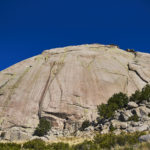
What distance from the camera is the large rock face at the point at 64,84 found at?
43.0m

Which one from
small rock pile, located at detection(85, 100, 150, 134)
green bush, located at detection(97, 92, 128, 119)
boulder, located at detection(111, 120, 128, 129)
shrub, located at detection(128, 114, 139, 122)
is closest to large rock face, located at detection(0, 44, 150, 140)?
green bush, located at detection(97, 92, 128, 119)

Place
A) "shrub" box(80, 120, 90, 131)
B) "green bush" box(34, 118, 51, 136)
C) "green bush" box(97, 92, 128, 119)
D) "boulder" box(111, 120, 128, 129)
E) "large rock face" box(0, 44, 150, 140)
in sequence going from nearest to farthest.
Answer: "boulder" box(111, 120, 128, 129) → "green bush" box(34, 118, 51, 136) → "green bush" box(97, 92, 128, 119) → "shrub" box(80, 120, 90, 131) → "large rock face" box(0, 44, 150, 140)

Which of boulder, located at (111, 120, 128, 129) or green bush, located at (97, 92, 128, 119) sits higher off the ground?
green bush, located at (97, 92, 128, 119)

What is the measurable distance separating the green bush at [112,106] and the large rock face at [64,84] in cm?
521

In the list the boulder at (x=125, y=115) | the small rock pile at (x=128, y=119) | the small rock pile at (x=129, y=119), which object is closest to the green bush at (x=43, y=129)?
the small rock pile at (x=128, y=119)

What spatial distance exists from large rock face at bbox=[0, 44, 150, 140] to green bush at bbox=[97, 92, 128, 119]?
5.21 m

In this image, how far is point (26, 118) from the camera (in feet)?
141

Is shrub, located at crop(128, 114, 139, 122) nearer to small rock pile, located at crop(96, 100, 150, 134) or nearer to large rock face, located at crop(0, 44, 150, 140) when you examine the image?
small rock pile, located at crop(96, 100, 150, 134)

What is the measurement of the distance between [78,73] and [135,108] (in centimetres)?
2298

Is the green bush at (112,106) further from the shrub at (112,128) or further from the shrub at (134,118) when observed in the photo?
the shrub at (112,128)

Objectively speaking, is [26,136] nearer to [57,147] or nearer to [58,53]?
[57,147]

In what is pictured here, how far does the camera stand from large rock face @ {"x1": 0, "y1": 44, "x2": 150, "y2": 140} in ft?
141

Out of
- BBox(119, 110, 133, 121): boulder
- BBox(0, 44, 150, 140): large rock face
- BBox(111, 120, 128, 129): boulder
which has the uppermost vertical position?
BBox(0, 44, 150, 140): large rock face

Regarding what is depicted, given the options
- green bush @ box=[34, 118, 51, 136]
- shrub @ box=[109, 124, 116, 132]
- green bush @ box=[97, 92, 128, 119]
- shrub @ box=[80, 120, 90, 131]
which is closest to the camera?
shrub @ box=[109, 124, 116, 132]
